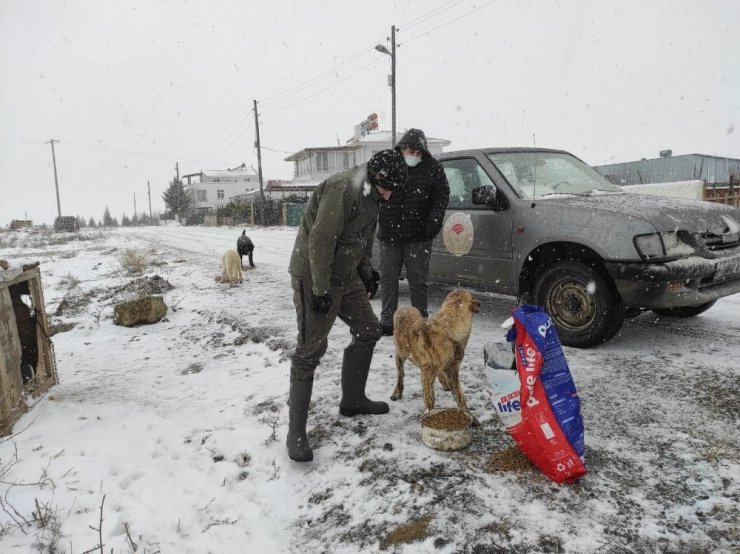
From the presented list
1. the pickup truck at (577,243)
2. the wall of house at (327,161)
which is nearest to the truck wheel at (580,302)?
the pickup truck at (577,243)

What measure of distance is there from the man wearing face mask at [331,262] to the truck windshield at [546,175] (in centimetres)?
239

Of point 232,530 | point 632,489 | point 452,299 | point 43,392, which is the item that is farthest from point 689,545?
point 43,392

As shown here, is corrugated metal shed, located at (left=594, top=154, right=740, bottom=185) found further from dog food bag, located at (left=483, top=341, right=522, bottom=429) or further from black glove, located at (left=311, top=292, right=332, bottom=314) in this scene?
black glove, located at (left=311, top=292, right=332, bottom=314)

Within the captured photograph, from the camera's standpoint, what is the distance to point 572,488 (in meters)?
2.21

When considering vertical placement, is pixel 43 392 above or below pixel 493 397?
below

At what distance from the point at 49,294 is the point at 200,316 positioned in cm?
483

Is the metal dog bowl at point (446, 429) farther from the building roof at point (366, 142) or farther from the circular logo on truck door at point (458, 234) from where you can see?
the building roof at point (366, 142)

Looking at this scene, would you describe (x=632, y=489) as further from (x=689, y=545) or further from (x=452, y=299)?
(x=452, y=299)

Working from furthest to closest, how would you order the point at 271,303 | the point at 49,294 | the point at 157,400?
the point at 49,294
the point at 271,303
the point at 157,400

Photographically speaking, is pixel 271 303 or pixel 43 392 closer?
pixel 43 392

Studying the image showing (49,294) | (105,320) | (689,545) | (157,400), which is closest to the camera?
(689,545)

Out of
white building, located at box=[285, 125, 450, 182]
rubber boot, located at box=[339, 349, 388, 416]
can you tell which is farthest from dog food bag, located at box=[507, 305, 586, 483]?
white building, located at box=[285, 125, 450, 182]

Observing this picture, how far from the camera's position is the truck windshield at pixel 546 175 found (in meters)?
4.56

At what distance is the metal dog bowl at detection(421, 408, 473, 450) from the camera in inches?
102
